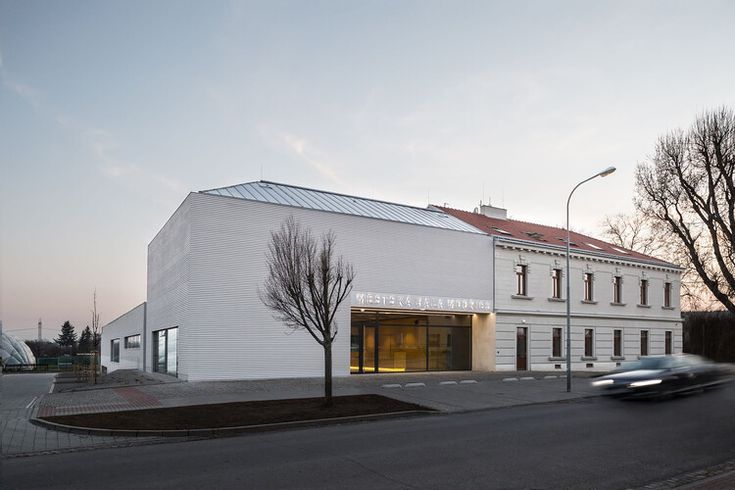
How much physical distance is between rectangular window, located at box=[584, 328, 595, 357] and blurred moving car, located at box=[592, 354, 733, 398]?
17929 mm

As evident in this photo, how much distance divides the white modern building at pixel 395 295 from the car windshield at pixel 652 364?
42.4 feet

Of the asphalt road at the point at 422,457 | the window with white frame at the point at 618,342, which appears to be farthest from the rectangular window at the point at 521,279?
the asphalt road at the point at 422,457

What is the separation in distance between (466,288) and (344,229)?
8234 mm

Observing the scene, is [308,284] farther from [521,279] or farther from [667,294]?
[667,294]

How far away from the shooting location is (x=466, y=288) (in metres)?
33.2

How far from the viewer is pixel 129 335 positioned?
46.4 meters

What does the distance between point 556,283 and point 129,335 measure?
3170cm

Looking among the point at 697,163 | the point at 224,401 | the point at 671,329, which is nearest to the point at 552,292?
the point at 697,163

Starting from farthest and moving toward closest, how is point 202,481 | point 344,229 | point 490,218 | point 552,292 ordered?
1. point 490,218
2. point 552,292
3. point 344,229
4. point 202,481

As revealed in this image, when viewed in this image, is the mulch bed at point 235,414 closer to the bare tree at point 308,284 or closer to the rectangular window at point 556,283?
the bare tree at point 308,284

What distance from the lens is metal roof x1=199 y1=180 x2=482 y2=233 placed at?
95.7 ft

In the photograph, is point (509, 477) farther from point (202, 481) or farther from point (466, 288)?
point (466, 288)

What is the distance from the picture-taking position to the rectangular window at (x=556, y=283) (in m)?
37.2

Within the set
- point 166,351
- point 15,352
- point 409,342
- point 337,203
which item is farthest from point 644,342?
point 15,352
